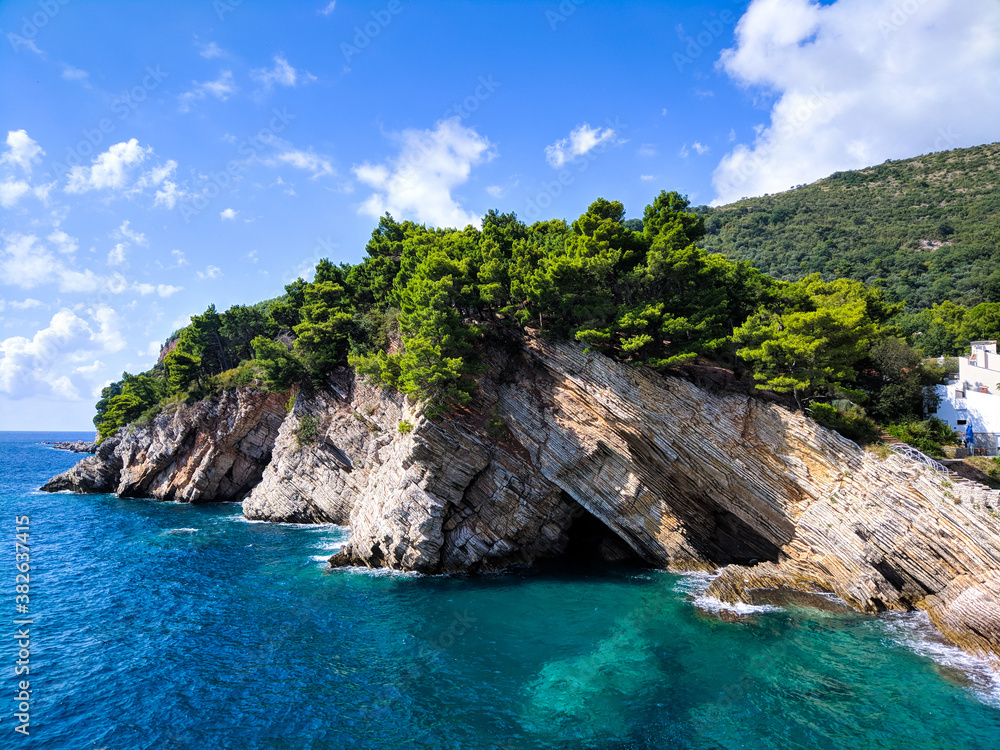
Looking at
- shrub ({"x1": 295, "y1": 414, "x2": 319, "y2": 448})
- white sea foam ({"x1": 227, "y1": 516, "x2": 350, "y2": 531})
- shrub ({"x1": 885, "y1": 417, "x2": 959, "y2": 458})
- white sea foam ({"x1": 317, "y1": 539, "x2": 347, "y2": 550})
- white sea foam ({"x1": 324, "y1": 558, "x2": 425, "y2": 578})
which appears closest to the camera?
shrub ({"x1": 885, "y1": 417, "x2": 959, "y2": 458})

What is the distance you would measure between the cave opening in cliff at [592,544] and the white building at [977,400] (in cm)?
2043

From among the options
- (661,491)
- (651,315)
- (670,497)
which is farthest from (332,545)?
(651,315)

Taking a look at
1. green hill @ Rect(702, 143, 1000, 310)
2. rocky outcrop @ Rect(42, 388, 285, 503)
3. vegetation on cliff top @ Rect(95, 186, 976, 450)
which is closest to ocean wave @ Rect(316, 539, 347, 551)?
vegetation on cliff top @ Rect(95, 186, 976, 450)

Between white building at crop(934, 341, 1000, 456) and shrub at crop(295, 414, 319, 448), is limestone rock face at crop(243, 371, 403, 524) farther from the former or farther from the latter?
white building at crop(934, 341, 1000, 456)

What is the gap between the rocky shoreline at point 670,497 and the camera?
19.8 metres

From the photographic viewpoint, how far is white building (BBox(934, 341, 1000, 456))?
85.7ft

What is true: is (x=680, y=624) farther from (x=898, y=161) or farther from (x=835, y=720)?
(x=898, y=161)

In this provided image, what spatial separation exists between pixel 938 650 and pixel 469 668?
17.3m

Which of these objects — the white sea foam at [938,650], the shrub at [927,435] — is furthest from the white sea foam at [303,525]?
the shrub at [927,435]

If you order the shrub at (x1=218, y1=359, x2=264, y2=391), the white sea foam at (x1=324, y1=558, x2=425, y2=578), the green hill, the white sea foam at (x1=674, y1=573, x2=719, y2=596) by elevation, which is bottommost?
the white sea foam at (x1=674, y1=573, x2=719, y2=596)

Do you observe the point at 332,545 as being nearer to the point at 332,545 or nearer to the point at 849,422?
the point at 332,545

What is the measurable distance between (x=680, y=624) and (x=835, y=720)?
6.14 meters

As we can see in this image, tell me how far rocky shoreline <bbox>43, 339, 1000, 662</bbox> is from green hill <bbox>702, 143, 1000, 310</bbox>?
5056cm

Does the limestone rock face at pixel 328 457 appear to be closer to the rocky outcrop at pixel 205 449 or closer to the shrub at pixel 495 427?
the rocky outcrop at pixel 205 449
